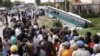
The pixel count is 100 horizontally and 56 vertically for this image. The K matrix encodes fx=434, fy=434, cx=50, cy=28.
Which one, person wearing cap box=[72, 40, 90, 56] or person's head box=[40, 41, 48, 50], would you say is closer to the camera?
person wearing cap box=[72, 40, 90, 56]

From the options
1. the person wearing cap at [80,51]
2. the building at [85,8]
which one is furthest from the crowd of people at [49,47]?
the building at [85,8]

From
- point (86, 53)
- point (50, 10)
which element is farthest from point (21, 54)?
point (50, 10)

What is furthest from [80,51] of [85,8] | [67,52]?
[85,8]

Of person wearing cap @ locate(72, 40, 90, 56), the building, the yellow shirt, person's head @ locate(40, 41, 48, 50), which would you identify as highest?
person wearing cap @ locate(72, 40, 90, 56)

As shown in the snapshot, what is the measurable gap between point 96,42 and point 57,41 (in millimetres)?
2977

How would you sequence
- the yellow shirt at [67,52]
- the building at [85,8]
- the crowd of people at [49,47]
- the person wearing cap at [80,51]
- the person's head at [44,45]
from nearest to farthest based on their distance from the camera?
the person wearing cap at [80,51] → the crowd of people at [49,47] → the yellow shirt at [67,52] → the person's head at [44,45] → the building at [85,8]

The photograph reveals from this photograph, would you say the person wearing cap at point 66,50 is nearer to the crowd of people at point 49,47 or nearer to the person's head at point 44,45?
the crowd of people at point 49,47

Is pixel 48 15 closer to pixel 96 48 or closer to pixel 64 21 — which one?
pixel 64 21

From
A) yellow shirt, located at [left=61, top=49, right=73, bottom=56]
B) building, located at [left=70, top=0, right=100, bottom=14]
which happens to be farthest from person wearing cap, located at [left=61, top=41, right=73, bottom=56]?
building, located at [left=70, top=0, right=100, bottom=14]

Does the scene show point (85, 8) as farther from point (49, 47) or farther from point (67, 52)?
point (67, 52)

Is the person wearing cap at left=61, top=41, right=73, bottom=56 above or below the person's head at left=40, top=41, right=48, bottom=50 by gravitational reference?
above

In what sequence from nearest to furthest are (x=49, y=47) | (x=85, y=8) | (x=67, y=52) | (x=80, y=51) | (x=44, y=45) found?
(x=80, y=51) → (x=67, y=52) → (x=44, y=45) → (x=49, y=47) → (x=85, y=8)

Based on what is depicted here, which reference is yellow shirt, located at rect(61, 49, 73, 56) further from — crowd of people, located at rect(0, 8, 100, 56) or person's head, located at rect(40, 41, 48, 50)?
person's head, located at rect(40, 41, 48, 50)

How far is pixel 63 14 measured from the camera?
144 ft
